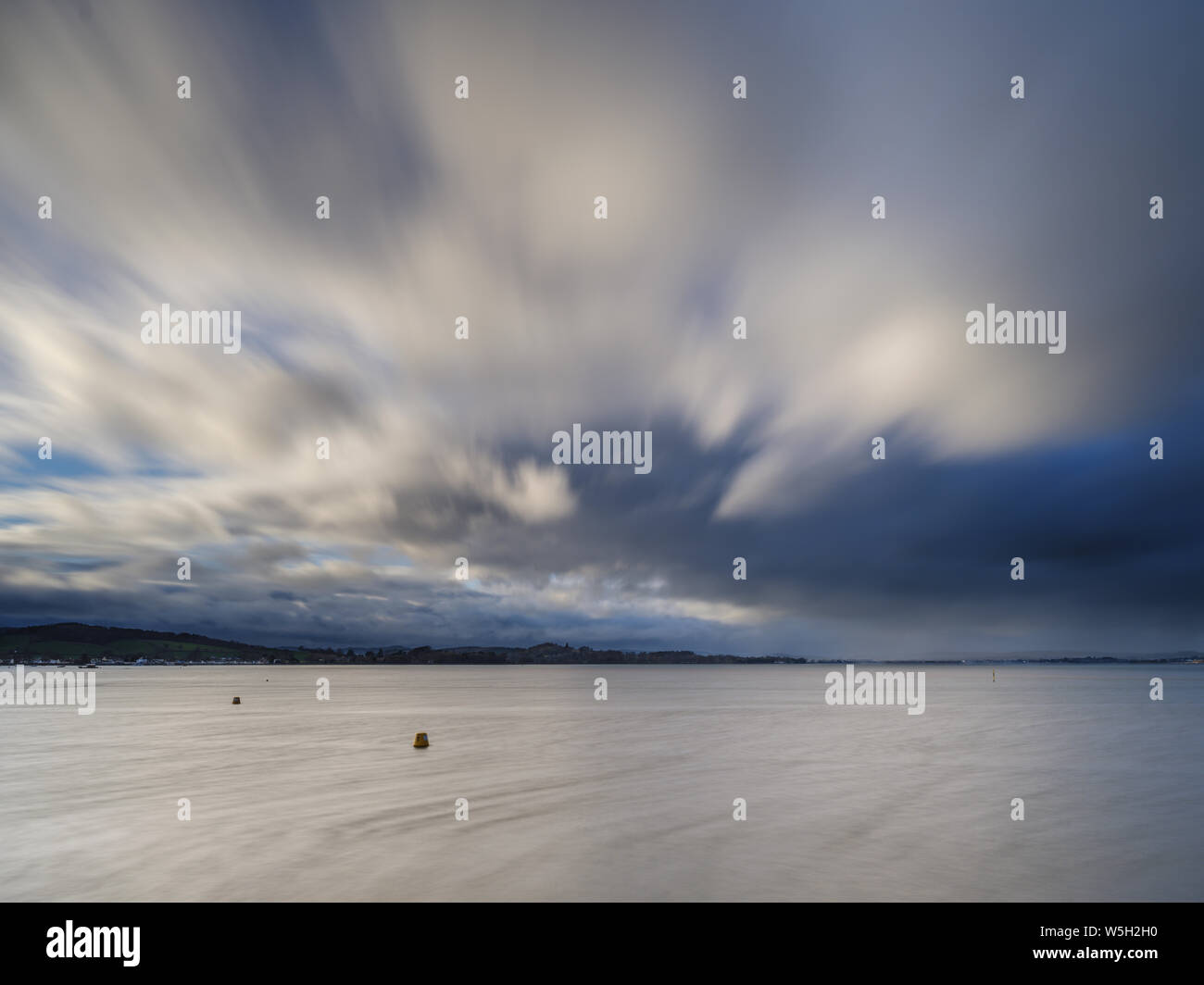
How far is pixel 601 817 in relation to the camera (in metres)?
18.7

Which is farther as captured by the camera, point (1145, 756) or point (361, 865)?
point (1145, 756)

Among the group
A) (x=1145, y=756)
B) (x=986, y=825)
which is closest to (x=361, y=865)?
(x=986, y=825)

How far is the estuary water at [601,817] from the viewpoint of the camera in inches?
533

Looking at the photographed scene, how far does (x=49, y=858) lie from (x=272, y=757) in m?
15.5

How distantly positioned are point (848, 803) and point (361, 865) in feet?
44.1

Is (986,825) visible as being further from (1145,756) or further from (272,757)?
(272,757)

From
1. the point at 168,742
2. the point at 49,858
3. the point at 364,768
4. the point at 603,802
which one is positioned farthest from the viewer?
the point at 168,742

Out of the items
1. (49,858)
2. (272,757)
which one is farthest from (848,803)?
(272,757)

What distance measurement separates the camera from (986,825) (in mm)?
18109

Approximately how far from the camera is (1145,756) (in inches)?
1251

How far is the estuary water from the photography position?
13531mm
